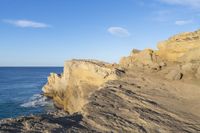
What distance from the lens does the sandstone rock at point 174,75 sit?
88.0ft

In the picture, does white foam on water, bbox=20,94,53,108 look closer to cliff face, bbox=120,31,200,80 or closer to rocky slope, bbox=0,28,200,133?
rocky slope, bbox=0,28,200,133

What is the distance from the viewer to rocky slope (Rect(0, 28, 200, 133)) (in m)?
15.4

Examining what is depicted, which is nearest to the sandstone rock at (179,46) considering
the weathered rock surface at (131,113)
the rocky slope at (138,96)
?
the rocky slope at (138,96)

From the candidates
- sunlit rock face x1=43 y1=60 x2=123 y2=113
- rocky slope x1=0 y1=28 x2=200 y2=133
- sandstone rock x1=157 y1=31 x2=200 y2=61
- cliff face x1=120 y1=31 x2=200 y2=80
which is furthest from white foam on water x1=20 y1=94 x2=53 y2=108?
sandstone rock x1=157 y1=31 x2=200 y2=61

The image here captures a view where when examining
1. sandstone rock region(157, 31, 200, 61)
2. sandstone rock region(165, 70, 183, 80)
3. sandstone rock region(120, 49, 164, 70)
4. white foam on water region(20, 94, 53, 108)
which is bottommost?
white foam on water region(20, 94, 53, 108)

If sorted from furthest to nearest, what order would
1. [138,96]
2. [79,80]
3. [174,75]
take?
[79,80]
[174,75]
[138,96]

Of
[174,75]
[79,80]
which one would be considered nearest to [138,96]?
[174,75]

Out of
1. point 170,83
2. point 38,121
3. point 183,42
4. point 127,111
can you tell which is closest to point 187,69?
point 170,83

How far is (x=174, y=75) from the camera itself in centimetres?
2705

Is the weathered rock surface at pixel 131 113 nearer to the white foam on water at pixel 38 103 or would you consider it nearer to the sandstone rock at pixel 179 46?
the sandstone rock at pixel 179 46

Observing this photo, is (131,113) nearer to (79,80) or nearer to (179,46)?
(179,46)

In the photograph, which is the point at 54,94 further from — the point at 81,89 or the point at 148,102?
the point at 148,102

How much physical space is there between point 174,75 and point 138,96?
253 inches

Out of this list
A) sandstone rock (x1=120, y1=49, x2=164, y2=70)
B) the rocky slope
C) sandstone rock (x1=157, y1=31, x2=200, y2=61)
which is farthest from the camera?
sandstone rock (x1=120, y1=49, x2=164, y2=70)
